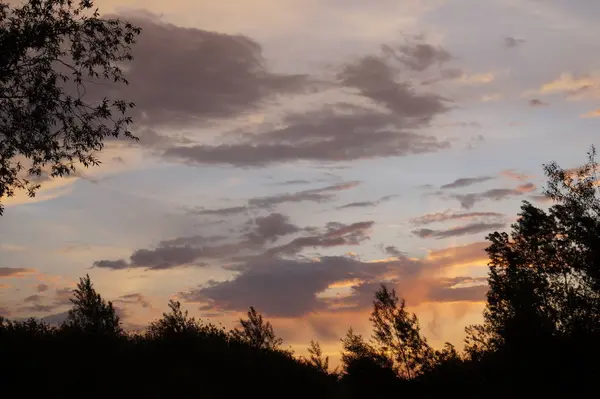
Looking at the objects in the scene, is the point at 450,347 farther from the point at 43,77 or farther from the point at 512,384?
the point at 43,77

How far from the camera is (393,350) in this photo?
83.2 metres

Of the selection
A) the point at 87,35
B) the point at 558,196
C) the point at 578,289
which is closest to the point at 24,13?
the point at 87,35

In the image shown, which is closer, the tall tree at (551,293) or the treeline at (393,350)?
the treeline at (393,350)

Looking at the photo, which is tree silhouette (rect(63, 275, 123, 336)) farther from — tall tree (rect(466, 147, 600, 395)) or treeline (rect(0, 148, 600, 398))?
tall tree (rect(466, 147, 600, 395))

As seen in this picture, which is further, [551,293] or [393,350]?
[393,350]

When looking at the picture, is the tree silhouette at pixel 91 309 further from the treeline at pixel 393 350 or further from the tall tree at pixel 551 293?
the tall tree at pixel 551 293

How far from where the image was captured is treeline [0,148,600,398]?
27.8 metres

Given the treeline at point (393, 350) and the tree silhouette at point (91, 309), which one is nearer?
the treeline at point (393, 350)

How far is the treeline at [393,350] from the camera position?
27812 mm

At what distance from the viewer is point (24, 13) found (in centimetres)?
2586

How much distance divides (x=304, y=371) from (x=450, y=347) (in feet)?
164

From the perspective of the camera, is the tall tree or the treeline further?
the tall tree

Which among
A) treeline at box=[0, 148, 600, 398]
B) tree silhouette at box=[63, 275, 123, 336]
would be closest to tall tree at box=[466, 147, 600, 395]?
treeline at box=[0, 148, 600, 398]

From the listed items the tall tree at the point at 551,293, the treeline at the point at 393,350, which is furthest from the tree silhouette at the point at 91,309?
the tall tree at the point at 551,293
